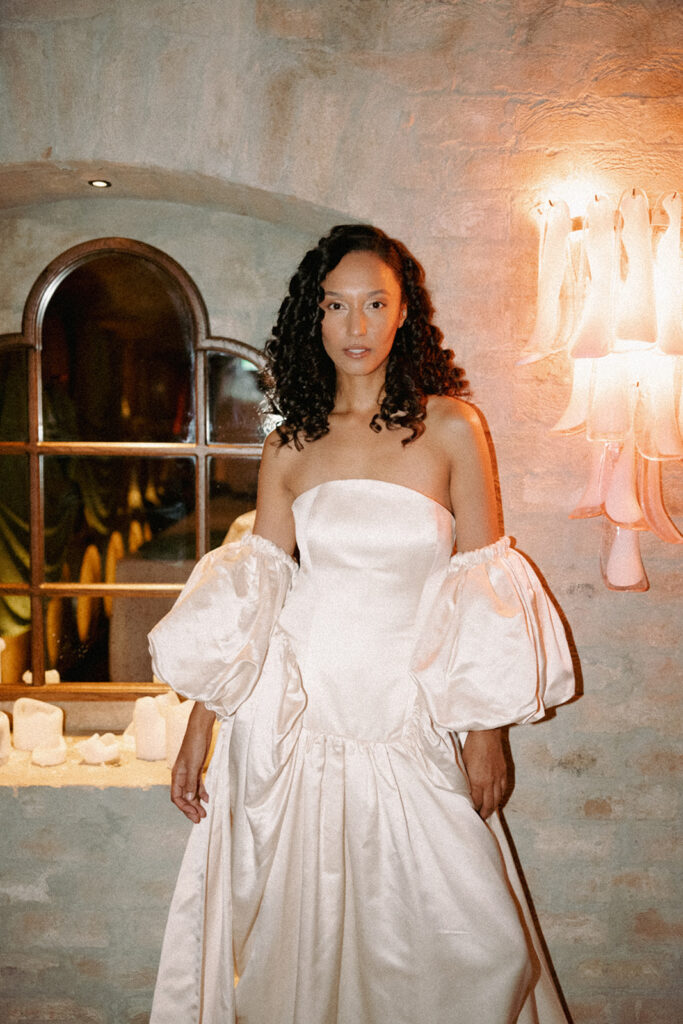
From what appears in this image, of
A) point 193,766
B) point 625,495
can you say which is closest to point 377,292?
point 625,495

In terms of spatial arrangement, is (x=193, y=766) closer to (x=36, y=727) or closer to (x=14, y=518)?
(x=36, y=727)

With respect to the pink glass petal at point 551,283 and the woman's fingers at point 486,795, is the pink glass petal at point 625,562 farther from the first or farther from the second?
the woman's fingers at point 486,795

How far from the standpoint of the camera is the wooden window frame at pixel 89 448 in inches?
87.9

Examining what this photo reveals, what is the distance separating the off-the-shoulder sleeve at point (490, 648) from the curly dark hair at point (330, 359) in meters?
0.35

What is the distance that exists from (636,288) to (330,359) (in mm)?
706

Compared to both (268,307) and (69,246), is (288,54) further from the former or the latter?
(69,246)

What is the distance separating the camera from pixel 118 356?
229 centimetres

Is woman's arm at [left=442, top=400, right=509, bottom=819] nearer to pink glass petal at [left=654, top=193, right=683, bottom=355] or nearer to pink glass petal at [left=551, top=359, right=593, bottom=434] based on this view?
pink glass petal at [left=551, top=359, right=593, bottom=434]

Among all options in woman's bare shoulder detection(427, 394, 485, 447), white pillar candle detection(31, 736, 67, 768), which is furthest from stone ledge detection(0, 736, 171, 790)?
woman's bare shoulder detection(427, 394, 485, 447)

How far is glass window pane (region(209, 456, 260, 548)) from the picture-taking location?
231 centimetres

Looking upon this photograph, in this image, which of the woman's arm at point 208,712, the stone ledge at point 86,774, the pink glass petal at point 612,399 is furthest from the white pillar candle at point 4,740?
the pink glass petal at point 612,399

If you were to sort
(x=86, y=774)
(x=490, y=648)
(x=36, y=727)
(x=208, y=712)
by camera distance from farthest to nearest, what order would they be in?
1. (x=36, y=727)
2. (x=86, y=774)
3. (x=208, y=712)
4. (x=490, y=648)

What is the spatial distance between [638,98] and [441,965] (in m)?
2.12

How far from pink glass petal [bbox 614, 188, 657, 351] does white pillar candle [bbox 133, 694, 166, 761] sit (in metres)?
1.59
